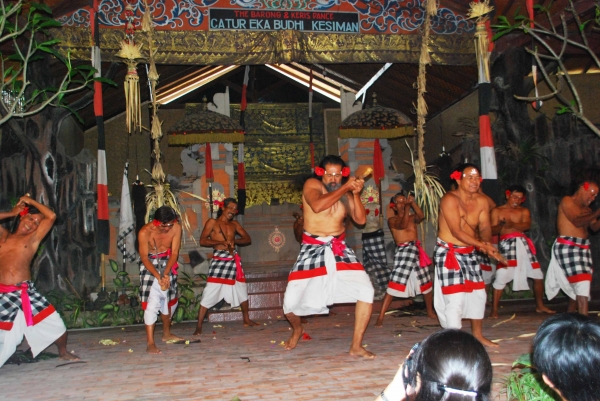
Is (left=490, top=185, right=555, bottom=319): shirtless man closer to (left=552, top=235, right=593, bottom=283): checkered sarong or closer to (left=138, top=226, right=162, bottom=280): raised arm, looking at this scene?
(left=552, top=235, right=593, bottom=283): checkered sarong

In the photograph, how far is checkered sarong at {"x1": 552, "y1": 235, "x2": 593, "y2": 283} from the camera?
6.40 m

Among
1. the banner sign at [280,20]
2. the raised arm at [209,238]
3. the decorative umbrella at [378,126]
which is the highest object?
the banner sign at [280,20]

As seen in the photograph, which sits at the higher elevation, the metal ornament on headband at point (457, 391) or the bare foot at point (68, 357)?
the metal ornament on headband at point (457, 391)

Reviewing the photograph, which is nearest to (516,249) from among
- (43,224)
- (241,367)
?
(241,367)

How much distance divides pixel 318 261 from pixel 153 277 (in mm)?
1874

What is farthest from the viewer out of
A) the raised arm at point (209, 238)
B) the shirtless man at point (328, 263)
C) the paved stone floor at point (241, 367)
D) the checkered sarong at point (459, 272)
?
the raised arm at point (209, 238)

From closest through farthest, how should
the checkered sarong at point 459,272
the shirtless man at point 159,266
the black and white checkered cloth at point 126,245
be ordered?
1. the checkered sarong at point 459,272
2. the shirtless man at point 159,266
3. the black and white checkered cloth at point 126,245

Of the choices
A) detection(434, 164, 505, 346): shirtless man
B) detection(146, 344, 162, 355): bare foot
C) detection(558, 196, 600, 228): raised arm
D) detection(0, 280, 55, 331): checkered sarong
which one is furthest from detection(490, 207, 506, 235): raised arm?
detection(0, 280, 55, 331): checkered sarong

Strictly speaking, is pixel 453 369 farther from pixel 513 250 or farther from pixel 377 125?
pixel 377 125

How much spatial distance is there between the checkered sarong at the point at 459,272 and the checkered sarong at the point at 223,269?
115 inches

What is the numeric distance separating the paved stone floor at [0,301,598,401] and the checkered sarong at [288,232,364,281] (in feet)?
2.26

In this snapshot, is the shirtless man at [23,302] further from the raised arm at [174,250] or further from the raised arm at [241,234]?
the raised arm at [241,234]

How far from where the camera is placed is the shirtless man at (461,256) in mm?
5031

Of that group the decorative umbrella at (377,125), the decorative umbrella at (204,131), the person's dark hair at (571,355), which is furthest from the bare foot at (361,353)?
the decorative umbrella at (204,131)
